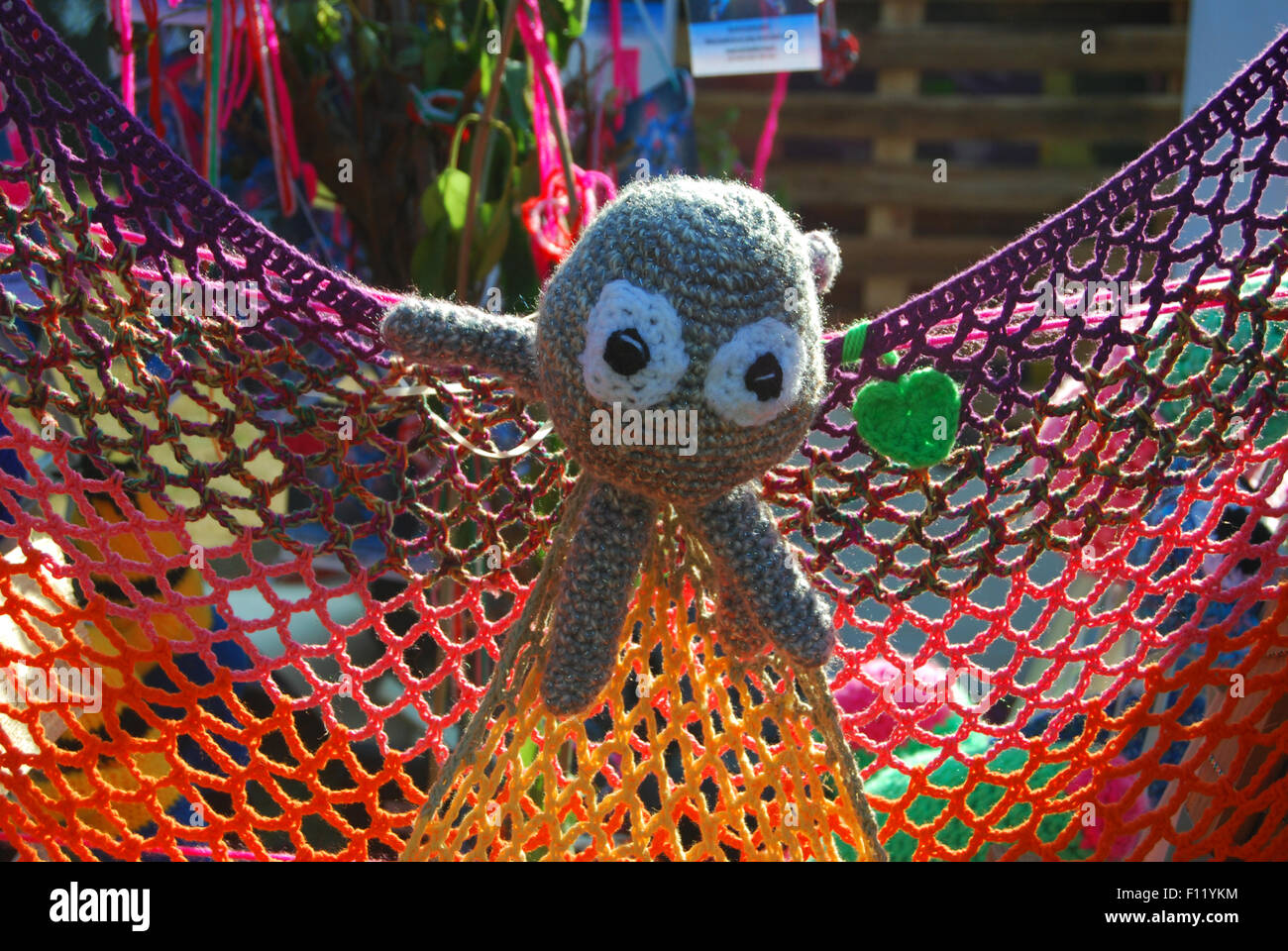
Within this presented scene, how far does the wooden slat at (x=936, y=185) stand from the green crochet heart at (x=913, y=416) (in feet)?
5.13

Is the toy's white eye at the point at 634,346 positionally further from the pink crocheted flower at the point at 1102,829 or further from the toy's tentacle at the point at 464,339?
the pink crocheted flower at the point at 1102,829

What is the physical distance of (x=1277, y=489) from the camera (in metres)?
0.67

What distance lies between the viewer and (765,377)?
1.47ft

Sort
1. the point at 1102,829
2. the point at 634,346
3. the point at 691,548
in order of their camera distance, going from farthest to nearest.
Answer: the point at 1102,829
the point at 691,548
the point at 634,346

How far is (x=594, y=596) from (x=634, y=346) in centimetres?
13

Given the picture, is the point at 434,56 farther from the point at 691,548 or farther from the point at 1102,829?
the point at 1102,829

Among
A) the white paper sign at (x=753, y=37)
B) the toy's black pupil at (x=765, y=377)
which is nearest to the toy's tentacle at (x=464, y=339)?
the toy's black pupil at (x=765, y=377)

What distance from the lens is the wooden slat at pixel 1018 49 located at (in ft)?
6.37

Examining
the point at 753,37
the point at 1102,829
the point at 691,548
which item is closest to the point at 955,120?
the point at 753,37

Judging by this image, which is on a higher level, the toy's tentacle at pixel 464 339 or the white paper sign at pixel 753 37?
the white paper sign at pixel 753 37

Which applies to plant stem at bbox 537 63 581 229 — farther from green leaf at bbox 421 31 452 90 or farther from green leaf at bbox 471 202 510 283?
green leaf at bbox 421 31 452 90

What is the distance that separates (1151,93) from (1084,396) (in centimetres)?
172
